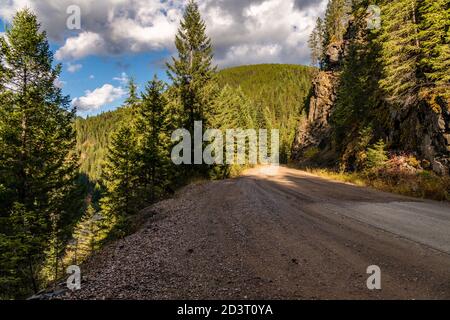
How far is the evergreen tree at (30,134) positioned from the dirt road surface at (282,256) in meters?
9.83

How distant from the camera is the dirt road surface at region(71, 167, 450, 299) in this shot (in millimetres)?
4305

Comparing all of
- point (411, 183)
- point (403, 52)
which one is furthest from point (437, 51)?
point (411, 183)

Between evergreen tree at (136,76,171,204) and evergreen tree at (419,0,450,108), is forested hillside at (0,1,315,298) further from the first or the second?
evergreen tree at (419,0,450,108)

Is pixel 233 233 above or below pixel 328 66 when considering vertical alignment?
below

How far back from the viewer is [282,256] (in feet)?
18.2

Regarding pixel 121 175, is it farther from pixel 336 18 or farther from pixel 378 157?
pixel 336 18

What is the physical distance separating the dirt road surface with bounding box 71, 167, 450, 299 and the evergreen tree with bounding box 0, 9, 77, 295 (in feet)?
32.2

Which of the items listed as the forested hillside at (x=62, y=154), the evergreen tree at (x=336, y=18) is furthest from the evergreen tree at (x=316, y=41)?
the forested hillside at (x=62, y=154)

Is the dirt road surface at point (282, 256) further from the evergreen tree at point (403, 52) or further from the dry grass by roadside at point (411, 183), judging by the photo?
the evergreen tree at point (403, 52)

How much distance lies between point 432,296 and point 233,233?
4.29 meters

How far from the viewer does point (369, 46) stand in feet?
96.3

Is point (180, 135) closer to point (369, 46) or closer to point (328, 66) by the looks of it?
point (369, 46)

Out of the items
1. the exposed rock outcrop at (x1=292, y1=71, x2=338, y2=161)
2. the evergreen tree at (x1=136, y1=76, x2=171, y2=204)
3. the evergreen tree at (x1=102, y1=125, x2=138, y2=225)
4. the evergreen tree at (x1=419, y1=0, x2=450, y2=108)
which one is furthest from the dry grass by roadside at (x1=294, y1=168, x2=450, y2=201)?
the exposed rock outcrop at (x1=292, y1=71, x2=338, y2=161)
